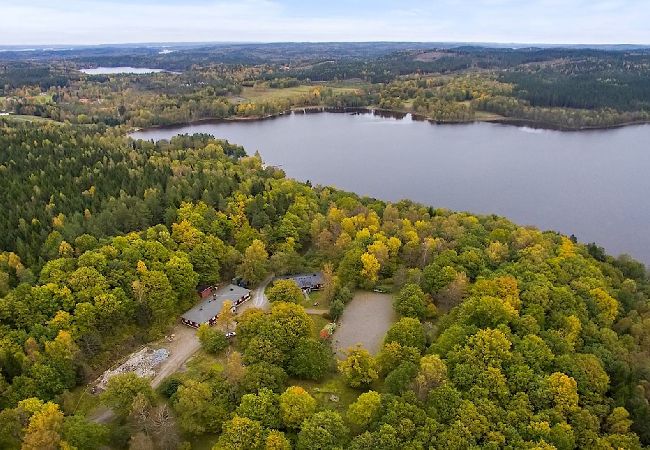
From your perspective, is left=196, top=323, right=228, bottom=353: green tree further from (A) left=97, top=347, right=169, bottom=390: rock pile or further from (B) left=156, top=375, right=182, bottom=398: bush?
(B) left=156, top=375, right=182, bottom=398: bush

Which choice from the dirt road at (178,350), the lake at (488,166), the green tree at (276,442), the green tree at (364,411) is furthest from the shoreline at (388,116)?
the green tree at (276,442)

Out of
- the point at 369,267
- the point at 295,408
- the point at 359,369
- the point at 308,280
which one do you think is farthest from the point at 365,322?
the point at 295,408

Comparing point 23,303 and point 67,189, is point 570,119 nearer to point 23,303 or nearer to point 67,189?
point 67,189

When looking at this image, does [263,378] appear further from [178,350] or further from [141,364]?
[141,364]

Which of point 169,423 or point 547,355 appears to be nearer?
point 169,423

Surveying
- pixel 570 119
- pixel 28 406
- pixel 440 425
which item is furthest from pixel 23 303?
pixel 570 119

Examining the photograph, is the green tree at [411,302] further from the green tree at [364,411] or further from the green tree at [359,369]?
the green tree at [364,411]
